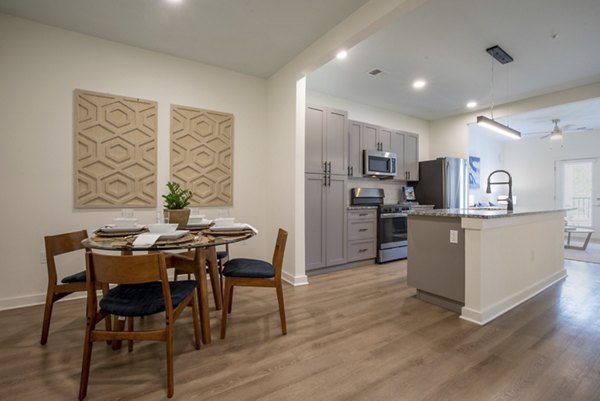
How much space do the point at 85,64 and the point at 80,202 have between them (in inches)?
56.3

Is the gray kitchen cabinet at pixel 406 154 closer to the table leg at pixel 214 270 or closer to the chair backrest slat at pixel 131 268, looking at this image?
the table leg at pixel 214 270

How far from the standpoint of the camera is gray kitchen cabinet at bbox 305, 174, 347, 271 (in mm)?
3711

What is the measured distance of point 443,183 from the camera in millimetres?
5070

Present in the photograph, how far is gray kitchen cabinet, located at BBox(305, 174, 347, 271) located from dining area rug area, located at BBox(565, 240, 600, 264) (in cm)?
422

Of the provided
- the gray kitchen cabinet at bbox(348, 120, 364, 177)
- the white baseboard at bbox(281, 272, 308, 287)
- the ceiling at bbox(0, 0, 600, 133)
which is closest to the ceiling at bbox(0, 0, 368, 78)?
the ceiling at bbox(0, 0, 600, 133)

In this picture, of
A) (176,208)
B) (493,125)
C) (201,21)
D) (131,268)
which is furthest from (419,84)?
(131,268)

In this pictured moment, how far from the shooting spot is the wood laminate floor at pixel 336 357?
1.54 metres

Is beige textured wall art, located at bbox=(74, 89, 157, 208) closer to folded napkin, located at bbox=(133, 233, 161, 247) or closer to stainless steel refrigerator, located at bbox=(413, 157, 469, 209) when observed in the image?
folded napkin, located at bbox=(133, 233, 161, 247)

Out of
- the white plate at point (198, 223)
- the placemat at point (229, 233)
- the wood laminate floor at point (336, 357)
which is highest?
the white plate at point (198, 223)

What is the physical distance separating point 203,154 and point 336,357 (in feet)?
8.92

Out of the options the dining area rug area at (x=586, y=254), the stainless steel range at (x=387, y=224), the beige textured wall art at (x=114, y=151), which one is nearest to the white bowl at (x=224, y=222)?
the beige textured wall art at (x=114, y=151)

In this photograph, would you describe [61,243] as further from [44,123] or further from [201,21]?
[201,21]

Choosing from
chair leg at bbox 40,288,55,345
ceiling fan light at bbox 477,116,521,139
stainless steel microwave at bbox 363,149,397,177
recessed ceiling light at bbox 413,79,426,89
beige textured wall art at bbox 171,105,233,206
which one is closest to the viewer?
chair leg at bbox 40,288,55,345

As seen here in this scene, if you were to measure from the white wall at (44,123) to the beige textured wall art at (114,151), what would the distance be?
79 mm
